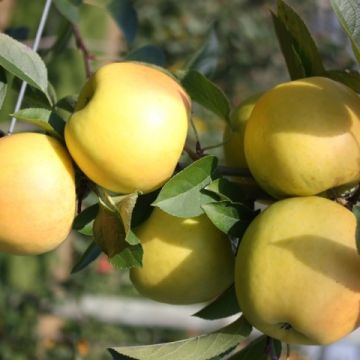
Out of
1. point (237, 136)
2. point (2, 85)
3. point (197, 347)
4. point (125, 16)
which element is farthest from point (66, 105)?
point (125, 16)

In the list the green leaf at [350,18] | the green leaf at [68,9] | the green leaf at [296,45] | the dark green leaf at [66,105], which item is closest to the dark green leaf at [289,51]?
the green leaf at [296,45]

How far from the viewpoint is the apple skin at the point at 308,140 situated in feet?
2.01

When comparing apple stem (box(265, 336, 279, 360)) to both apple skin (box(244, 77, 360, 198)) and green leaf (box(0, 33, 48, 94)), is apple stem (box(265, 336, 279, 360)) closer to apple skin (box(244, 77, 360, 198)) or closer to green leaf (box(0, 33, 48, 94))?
apple skin (box(244, 77, 360, 198))

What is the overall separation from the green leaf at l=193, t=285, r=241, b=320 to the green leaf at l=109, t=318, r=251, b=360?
0.8 inches

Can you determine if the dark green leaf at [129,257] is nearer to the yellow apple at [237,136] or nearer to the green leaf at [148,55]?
the yellow apple at [237,136]

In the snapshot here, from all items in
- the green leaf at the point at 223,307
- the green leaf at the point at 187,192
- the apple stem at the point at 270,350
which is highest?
the green leaf at the point at 187,192

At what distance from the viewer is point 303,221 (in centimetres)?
58

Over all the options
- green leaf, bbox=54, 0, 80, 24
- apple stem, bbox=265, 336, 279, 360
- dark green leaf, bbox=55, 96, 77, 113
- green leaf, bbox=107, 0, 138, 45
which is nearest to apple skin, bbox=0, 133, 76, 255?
dark green leaf, bbox=55, 96, 77, 113

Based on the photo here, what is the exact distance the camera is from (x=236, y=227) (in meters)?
0.64

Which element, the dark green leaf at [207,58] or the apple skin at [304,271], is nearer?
the apple skin at [304,271]

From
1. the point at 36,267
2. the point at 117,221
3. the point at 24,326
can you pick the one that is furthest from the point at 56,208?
the point at 36,267

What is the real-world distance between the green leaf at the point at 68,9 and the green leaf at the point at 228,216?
0.45 metres

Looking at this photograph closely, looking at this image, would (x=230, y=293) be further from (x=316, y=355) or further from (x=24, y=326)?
(x=316, y=355)

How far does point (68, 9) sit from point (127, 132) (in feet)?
1.42
